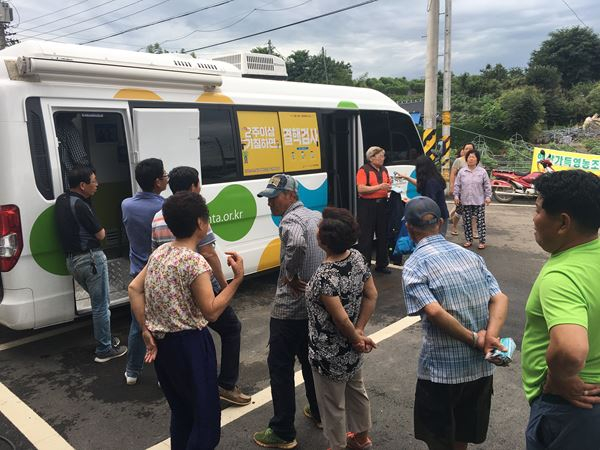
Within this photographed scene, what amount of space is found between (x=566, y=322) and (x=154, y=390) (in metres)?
3.04

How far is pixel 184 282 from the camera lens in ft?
7.05

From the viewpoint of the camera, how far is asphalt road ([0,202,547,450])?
9.93ft

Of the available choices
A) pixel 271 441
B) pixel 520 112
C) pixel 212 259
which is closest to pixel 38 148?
pixel 212 259

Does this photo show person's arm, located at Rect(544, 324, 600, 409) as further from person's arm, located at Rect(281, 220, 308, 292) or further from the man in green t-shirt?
person's arm, located at Rect(281, 220, 308, 292)

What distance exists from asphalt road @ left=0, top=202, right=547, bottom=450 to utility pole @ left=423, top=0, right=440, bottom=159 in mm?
7206

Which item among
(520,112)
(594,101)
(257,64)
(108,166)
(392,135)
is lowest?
(108,166)

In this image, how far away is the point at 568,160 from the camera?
1326cm

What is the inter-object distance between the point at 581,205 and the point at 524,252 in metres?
6.51

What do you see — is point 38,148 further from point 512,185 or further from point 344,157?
point 512,185

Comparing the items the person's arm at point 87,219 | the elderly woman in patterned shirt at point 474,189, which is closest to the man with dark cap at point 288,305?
the person's arm at point 87,219

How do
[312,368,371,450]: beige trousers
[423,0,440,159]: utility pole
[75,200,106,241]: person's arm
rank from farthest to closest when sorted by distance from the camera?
1. [423,0,440,159]: utility pole
2. [75,200,106,241]: person's arm
3. [312,368,371,450]: beige trousers

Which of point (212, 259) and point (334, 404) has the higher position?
point (212, 259)

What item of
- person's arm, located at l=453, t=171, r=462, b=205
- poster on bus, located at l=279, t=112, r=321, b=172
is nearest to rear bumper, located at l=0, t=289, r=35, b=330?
poster on bus, located at l=279, t=112, r=321, b=172

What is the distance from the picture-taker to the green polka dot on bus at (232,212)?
5121 mm
